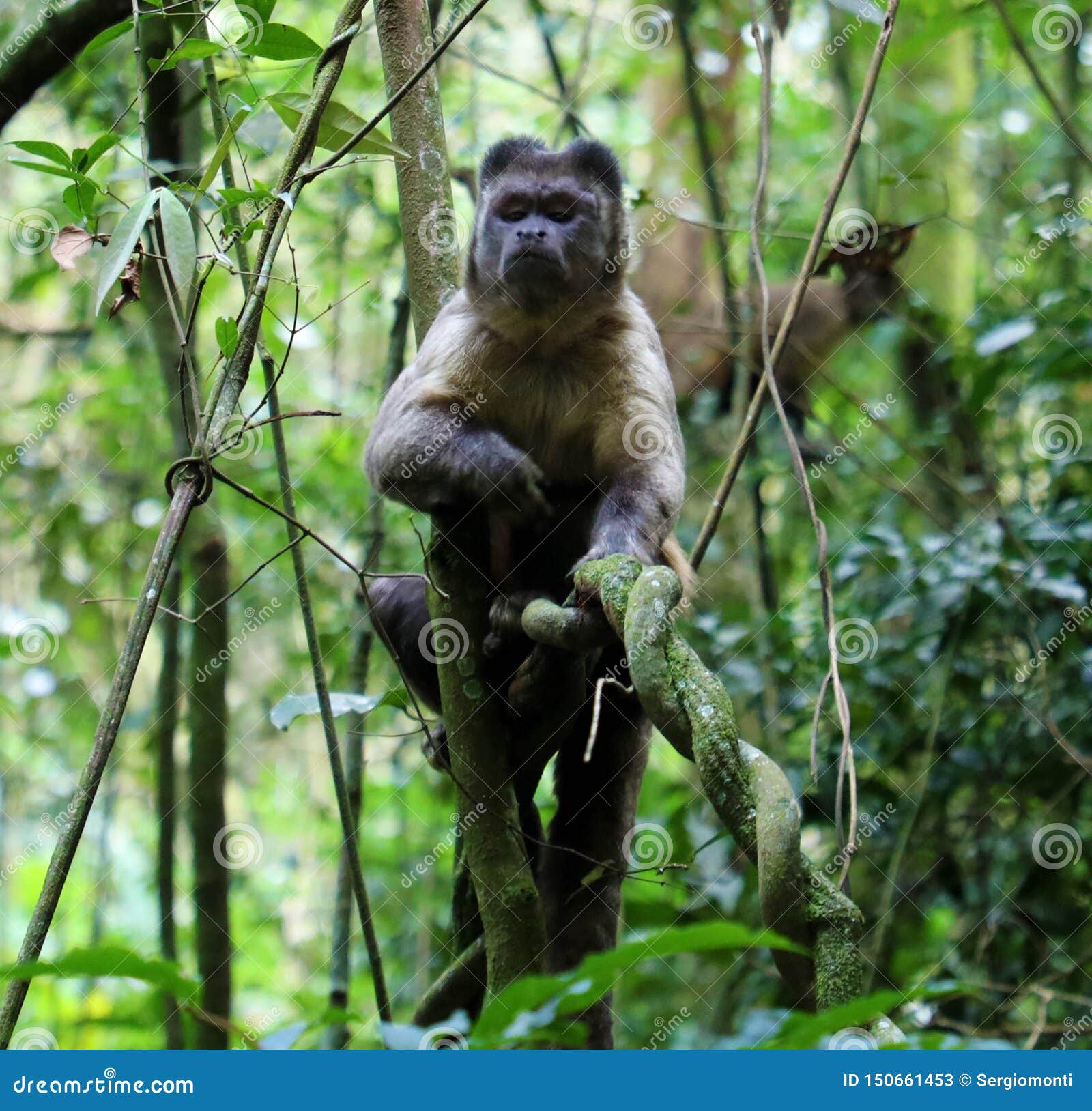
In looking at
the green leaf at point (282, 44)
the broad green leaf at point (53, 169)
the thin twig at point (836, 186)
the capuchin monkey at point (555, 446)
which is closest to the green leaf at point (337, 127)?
the green leaf at point (282, 44)

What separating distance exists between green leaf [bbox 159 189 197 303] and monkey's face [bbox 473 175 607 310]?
6.04 feet

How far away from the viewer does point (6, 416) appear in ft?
23.6

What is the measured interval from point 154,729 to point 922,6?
598 centimetres

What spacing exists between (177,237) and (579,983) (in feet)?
6.18

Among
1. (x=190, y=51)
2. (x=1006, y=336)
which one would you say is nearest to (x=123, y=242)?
(x=190, y=51)

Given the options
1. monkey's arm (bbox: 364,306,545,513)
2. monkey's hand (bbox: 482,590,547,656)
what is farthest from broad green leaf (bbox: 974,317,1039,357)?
monkey's hand (bbox: 482,590,547,656)

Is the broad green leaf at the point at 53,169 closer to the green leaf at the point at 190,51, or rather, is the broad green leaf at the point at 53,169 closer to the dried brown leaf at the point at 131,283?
the dried brown leaf at the point at 131,283

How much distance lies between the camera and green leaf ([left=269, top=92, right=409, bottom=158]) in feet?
9.91

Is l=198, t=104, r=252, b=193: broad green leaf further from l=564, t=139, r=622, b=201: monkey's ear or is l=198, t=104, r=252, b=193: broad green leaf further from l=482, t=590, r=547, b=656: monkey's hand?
l=564, t=139, r=622, b=201: monkey's ear

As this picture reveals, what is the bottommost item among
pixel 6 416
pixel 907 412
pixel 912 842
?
pixel 912 842

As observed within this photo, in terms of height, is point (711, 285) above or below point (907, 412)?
above

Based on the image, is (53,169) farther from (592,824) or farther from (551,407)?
(592,824)

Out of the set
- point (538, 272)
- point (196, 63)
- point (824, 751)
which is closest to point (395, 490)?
point (538, 272)

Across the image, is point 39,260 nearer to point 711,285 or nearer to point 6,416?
point 6,416
